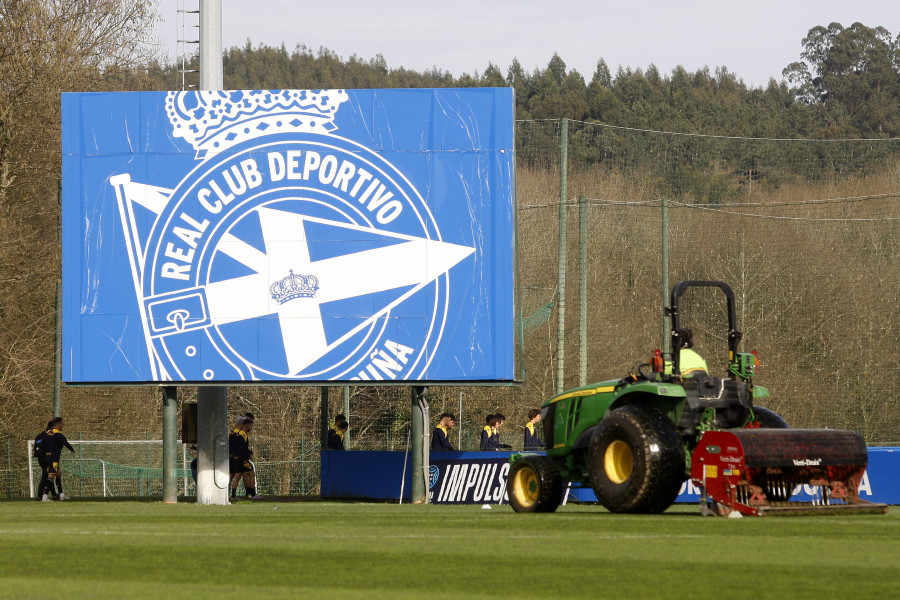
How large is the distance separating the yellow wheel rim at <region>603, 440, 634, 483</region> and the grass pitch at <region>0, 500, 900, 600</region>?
73 cm

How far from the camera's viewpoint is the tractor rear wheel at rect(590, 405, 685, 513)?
11609mm

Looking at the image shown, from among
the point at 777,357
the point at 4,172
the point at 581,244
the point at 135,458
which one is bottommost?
the point at 135,458

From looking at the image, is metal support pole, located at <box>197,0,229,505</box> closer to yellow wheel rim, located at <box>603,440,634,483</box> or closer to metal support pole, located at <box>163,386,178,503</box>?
metal support pole, located at <box>163,386,178,503</box>

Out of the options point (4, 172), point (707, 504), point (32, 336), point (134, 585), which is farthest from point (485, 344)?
point (4, 172)

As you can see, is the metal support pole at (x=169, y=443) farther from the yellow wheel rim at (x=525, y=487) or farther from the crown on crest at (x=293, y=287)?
the yellow wheel rim at (x=525, y=487)

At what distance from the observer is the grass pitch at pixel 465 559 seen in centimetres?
614

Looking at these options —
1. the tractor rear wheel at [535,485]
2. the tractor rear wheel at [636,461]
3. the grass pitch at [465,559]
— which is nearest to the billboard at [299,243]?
the tractor rear wheel at [535,485]

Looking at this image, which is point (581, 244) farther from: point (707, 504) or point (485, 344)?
point (707, 504)

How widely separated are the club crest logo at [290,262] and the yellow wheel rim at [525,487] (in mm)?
4872

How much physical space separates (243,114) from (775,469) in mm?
9502

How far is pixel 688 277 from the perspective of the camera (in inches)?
1177

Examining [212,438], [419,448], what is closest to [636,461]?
[419,448]

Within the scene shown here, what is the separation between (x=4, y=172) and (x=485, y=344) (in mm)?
17650

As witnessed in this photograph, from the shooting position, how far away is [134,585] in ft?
21.1
